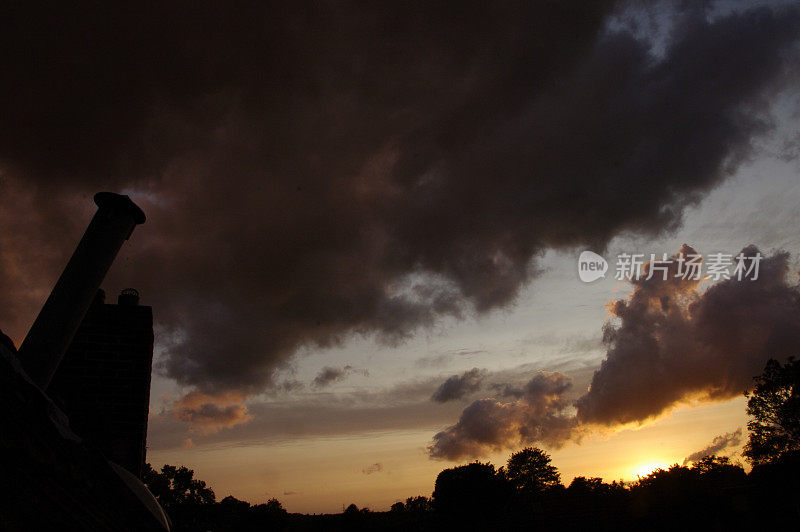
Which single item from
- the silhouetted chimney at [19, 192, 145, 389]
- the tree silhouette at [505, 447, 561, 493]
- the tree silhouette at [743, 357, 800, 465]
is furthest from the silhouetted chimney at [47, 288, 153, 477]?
the tree silhouette at [505, 447, 561, 493]

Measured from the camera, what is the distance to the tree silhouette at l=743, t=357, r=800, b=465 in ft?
110

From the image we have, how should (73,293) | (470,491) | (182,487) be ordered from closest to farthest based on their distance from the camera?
1. (73,293)
2. (470,491)
3. (182,487)

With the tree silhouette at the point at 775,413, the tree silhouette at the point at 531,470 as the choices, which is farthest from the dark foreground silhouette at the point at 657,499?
the tree silhouette at the point at 531,470

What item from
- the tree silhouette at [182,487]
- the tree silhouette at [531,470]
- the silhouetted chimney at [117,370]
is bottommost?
the tree silhouette at [182,487]

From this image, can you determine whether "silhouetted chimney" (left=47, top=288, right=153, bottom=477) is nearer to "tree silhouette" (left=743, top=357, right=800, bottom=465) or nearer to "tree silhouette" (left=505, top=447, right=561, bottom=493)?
"tree silhouette" (left=743, top=357, right=800, bottom=465)

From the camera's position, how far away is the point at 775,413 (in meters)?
34.8

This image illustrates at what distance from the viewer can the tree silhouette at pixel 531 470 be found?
3059 inches

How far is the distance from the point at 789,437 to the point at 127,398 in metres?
43.4

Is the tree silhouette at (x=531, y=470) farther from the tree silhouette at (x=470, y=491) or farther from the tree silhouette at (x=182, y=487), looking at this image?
the tree silhouette at (x=182, y=487)

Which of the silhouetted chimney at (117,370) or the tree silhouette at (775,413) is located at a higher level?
the tree silhouette at (775,413)

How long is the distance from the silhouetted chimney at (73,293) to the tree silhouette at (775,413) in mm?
43744

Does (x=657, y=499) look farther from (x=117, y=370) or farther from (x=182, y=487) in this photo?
(x=182, y=487)

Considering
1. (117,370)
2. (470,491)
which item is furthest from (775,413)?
(117,370)

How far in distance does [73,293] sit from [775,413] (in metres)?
44.9
